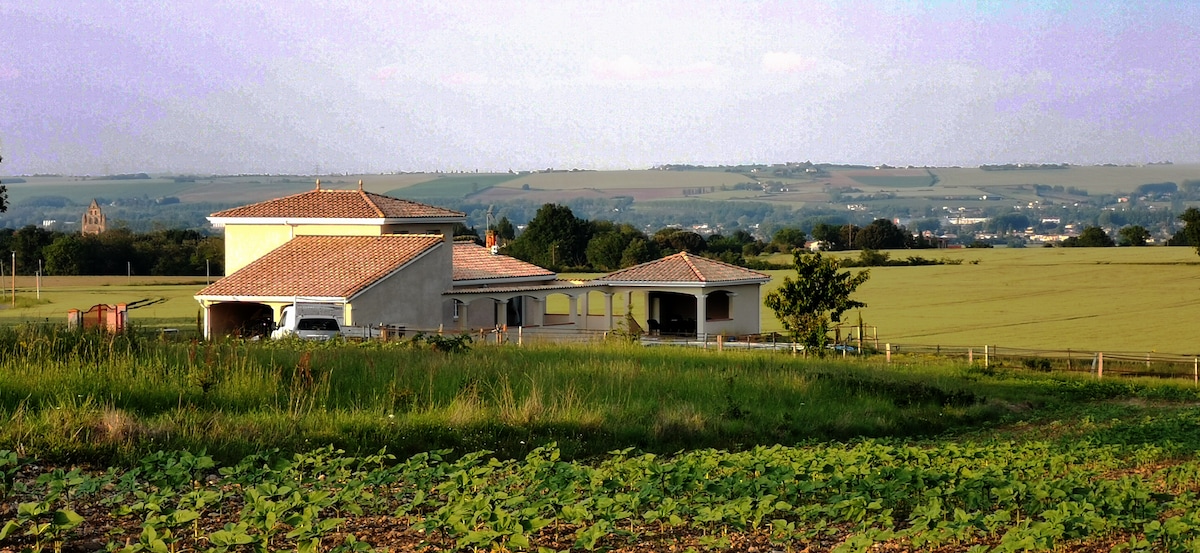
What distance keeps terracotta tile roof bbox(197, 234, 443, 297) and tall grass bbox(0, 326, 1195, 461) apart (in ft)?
34.6

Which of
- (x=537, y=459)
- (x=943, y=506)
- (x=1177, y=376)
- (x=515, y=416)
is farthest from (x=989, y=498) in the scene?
(x=1177, y=376)

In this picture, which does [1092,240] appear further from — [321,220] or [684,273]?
[321,220]

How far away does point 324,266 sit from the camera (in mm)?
31828

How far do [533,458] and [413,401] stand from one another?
171 inches

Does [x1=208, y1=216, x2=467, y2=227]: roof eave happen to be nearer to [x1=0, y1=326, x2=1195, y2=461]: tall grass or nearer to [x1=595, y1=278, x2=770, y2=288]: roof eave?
[x1=595, y1=278, x2=770, y2=288]: roof eave

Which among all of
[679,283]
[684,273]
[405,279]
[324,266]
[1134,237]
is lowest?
[679,283]

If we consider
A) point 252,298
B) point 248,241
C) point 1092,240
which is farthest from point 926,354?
point 1092,240

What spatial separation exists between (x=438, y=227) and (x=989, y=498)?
29203mm

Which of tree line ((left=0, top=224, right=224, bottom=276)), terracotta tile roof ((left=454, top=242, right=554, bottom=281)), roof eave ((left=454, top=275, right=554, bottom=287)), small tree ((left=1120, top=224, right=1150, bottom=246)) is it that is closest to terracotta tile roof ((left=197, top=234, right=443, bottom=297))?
roof eave ((left=454, top=275, right=554, bottom=287))

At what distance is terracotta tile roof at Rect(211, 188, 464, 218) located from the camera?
35.1 m

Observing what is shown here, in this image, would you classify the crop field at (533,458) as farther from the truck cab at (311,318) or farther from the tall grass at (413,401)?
the truck cab at (311,318)

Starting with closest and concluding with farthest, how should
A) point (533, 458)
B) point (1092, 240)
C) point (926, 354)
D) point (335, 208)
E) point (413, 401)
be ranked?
point (533, 458)
point (413, 401)
point (926, 354)
point (335, 208)
point (1092, 240)

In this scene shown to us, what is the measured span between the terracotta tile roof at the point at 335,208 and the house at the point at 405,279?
0.14ft

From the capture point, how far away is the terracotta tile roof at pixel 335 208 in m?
35.1
